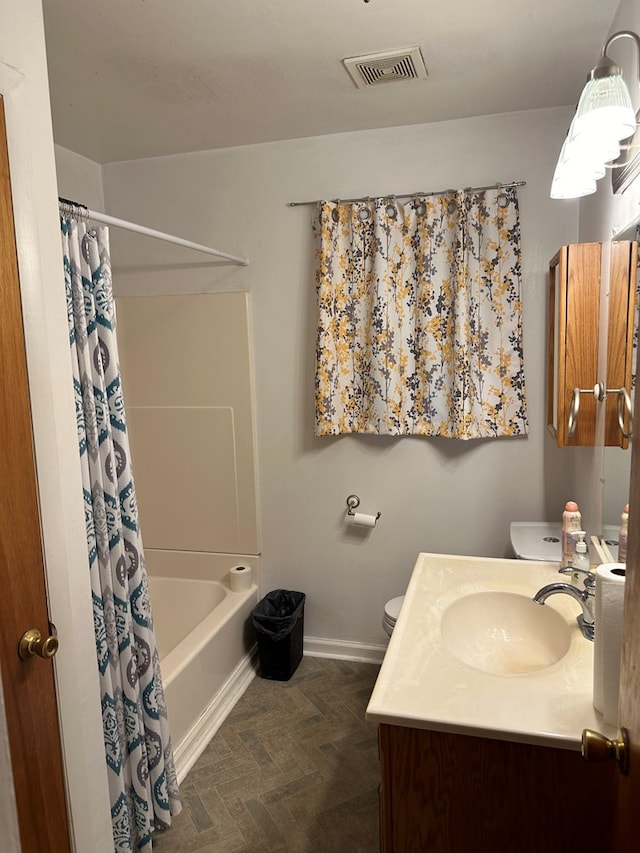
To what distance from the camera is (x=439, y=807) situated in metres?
1.22

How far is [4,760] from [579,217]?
2594 mm

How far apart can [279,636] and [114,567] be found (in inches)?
48.0

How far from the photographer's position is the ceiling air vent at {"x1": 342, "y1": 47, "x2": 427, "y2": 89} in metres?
→ 1.96

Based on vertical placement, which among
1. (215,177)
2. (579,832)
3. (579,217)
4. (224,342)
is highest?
(215,177)

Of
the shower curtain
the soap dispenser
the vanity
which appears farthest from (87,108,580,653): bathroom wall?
the vanity

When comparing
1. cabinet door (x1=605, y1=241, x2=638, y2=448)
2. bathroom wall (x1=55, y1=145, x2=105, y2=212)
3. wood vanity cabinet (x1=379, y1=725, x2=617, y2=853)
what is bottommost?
wood vanity cabinet (x1=379, y1=725, x2=617, y2=853)

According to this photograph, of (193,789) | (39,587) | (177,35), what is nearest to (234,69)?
(177,35)

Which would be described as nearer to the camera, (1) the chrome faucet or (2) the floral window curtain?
(1) the chrome faucet

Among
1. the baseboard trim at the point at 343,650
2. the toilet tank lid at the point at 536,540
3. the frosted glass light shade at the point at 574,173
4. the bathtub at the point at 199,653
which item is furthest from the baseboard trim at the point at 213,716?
the frosted glass light shade at the point at 574,173

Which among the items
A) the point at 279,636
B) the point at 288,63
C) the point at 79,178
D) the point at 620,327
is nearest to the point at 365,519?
the point at 279,636

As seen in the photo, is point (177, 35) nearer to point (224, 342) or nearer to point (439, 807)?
point (224, 342)

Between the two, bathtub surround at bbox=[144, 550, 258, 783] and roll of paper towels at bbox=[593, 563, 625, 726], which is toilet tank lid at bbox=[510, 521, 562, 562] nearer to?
roll of paper towels at bbox=[593, 563, 625, 726]

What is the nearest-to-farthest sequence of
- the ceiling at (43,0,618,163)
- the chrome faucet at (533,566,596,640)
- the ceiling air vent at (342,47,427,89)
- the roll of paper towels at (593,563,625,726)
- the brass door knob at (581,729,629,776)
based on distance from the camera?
the brass door knob at (581,729,629,776), the roll of paper towels at (593,563,625,726), the chrome faucet at (533,566,596,640), the ceiling at (43,0,618,163), the ceiling air vent at (342,47,427,89)

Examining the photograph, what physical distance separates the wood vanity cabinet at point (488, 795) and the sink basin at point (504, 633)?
13.7 inches
